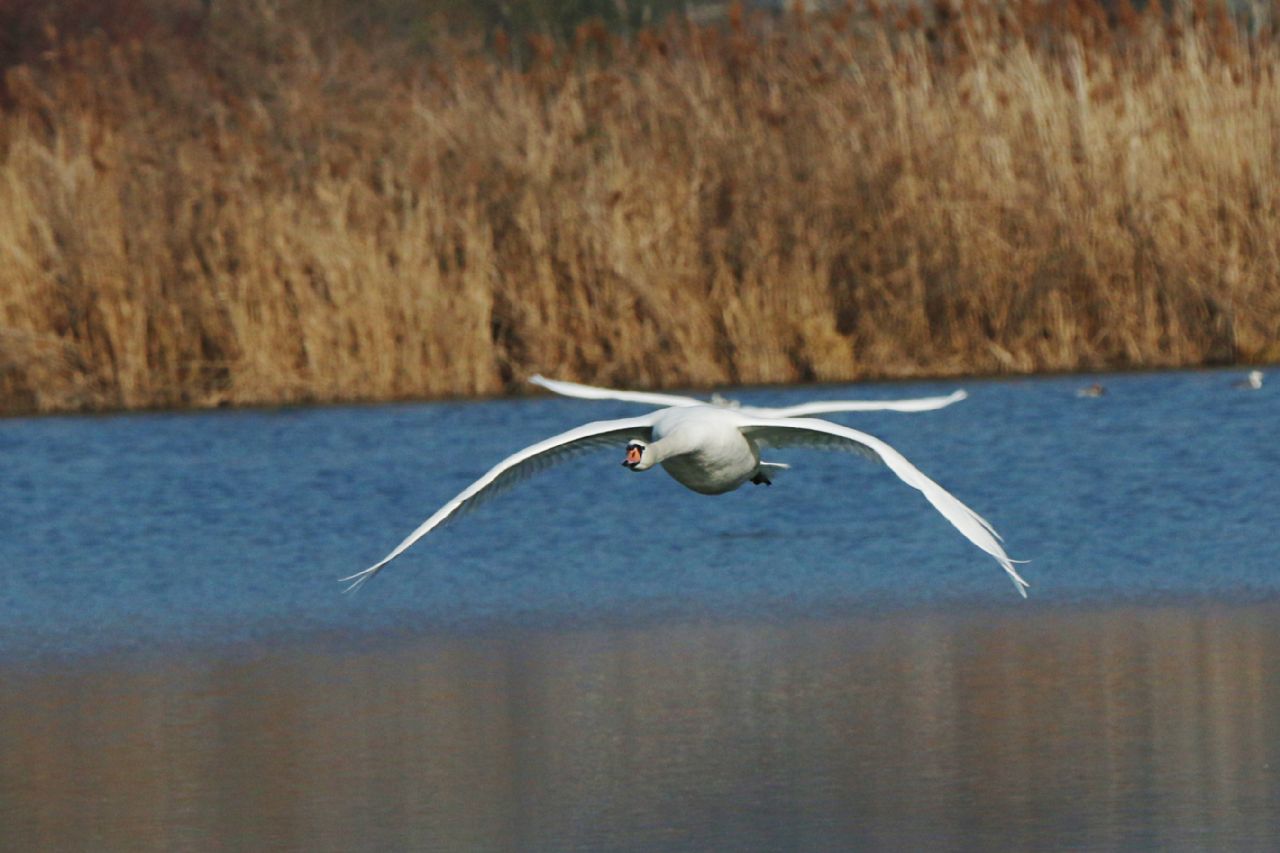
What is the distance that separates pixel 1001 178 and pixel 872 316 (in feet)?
4.12

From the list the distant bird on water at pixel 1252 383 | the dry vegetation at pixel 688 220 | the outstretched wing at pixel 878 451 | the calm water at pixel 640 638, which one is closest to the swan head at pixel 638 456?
the outstretched wing at pixel 878 451

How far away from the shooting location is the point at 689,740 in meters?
8.03

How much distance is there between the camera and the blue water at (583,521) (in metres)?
11.0

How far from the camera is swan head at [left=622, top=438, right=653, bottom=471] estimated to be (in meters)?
7.36

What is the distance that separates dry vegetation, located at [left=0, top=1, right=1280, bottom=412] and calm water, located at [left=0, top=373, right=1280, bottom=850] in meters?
0.45

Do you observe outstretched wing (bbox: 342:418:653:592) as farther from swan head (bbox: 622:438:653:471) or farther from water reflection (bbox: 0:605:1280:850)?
water reflection (bbox: 0:605:1280:850)

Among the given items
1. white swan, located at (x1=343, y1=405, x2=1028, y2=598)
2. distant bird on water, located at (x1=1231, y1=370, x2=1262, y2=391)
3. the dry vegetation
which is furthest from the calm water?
white swan, located at (x1=343, y1=405, x2=1028, y2=598)

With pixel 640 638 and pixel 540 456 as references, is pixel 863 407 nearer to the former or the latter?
pixel 540 456

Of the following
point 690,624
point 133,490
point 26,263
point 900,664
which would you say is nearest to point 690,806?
point 900,664

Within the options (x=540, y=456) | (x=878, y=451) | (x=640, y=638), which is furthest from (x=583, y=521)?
(x=878, y=451)

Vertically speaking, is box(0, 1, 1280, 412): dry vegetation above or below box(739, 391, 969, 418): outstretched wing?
above

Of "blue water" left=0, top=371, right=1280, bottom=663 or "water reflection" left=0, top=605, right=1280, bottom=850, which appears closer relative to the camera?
"water reflection" left=0, top=605, right=1280, bottom=850

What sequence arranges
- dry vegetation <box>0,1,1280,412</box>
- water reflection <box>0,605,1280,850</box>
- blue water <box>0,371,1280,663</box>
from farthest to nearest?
dry vegetation <box>0,1,1280,412</box>, blue water <box>0,371,1280,663</box>, water reflection <box>0,605,1280,850</box>

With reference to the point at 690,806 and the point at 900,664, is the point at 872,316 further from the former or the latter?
the point at 690,806
